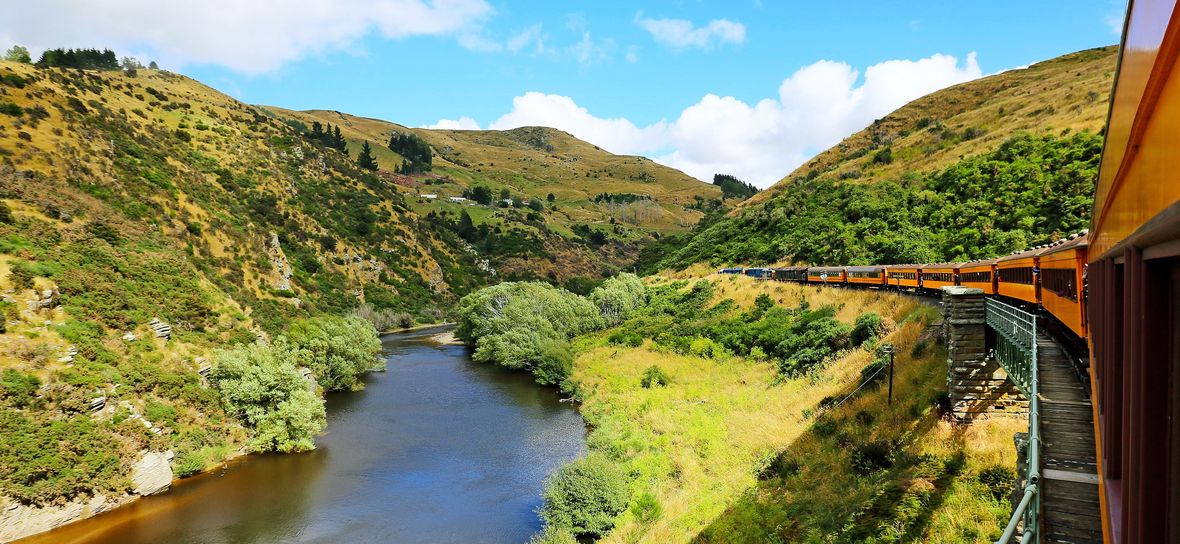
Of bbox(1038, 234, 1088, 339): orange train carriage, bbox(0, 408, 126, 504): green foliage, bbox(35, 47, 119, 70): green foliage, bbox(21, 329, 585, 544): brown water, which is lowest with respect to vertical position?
bbox(21, 329, 585, 544): brown water

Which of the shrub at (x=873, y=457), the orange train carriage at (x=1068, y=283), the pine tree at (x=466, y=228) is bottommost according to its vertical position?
the shrub at (x=873, y=457)

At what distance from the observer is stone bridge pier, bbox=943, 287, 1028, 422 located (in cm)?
1611

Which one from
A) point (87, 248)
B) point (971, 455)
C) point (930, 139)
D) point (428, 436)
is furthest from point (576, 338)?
point (930, 139)

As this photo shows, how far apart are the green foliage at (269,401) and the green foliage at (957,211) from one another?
43364mm

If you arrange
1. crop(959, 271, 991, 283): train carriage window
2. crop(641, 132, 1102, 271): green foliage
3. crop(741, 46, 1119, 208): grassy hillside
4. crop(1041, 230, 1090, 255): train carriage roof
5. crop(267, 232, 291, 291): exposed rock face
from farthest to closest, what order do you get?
crop(267, 232, 291, 291): exposed rock face
crop(741, 46, 1119, 208): grassy hillside
crop(641, 132, 1102, 271): green foliage
crop(959, 271, 991, 283): train carriage window
crop(1041, 230, 1090, 255): train carriage roof

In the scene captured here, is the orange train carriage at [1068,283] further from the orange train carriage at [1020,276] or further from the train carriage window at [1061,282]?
the orange train carriage at [1020,276]

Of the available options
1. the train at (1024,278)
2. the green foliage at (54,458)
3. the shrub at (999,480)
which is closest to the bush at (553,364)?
the train at (1024,278)

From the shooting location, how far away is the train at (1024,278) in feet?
36.2

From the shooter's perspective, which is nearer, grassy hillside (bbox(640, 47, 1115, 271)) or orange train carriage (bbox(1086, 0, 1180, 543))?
orange train carriage (bbox(1086, 0, 1180, 543))

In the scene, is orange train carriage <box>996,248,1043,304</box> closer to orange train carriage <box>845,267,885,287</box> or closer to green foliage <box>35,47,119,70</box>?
orange train carriage <box>845,267,885,287</box>

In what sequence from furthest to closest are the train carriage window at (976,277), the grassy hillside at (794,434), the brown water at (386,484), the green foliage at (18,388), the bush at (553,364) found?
the bush at (553,364)
the green foliage at (18,388)
the brown water at (386,484)
the train carriage window at (976,277)
the grassy hillside at (794,434)

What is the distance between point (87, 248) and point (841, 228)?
60.3 m

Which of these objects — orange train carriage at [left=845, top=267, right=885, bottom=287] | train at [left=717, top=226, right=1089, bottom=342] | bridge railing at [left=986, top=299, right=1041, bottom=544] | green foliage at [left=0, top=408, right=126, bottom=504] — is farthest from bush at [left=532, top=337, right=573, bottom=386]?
bridge railing at [left=986, top=299, right=1041, bottom=544]

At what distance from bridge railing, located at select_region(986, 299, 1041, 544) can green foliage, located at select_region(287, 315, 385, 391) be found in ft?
145
